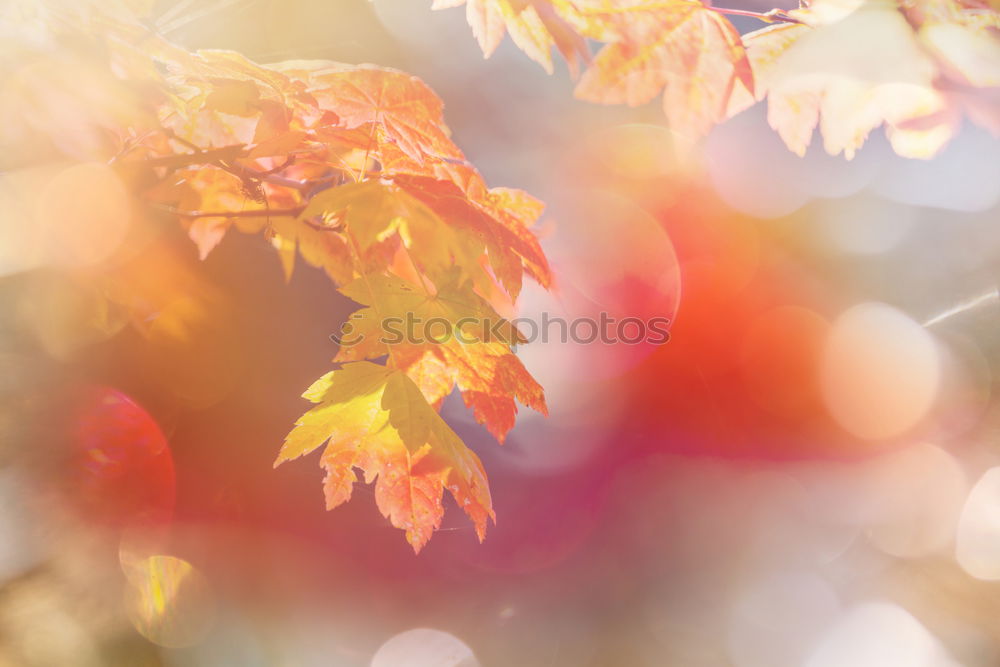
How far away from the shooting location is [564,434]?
90.5 inches

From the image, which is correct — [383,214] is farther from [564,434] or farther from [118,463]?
[564,434]

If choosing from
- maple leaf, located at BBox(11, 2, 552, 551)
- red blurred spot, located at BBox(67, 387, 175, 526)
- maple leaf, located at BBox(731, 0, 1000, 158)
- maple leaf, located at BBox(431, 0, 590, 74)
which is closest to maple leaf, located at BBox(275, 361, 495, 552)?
maple leaf, located at BBox(11, 2, 552, 551)

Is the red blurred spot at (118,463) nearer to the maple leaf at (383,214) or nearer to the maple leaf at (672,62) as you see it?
the maple leaf at (383,214)

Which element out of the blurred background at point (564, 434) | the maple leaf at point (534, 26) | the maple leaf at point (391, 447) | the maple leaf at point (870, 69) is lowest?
the blurred background at point (564, 434)

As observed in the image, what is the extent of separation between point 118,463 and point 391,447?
1063 mm

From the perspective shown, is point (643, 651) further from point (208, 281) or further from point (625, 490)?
point (208, 281)

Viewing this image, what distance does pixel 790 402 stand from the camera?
2338mm

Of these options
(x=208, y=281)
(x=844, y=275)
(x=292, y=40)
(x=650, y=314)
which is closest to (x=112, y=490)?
(x=208, y=281)

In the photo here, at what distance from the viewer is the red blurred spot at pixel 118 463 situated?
123cm

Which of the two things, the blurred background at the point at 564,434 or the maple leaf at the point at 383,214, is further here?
the blurred background at the point at 564,434

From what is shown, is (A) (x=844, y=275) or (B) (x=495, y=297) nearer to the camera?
(B) (x=495, y=297)

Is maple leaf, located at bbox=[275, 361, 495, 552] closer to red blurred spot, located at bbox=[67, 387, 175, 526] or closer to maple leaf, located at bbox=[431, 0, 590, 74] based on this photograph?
maple leaf, located at bbox=[431, 0, 590, 74]

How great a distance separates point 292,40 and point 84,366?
1046 mm

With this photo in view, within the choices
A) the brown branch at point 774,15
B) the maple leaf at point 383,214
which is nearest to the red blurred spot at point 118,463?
the maple leaf at point 383,214
